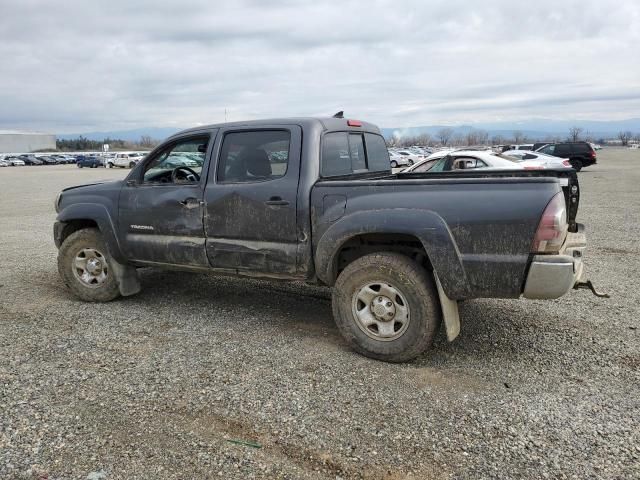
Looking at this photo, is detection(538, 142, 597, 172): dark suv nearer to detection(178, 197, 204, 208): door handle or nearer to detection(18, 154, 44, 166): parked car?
detection(178, 197, 204, 208): door handle

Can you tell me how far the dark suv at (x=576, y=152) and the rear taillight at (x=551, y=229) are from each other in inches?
A: 1187

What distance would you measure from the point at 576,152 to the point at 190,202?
Result: 3102 centimetres

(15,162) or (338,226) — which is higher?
(338,226)

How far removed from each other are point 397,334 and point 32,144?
155 metres

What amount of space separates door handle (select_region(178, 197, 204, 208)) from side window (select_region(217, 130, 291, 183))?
0.31m

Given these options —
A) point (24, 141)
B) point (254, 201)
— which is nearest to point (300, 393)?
point (254, 201)

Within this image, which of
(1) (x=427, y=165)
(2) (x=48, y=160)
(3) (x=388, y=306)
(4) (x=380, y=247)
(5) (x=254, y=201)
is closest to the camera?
(3) (x=388, y=306)

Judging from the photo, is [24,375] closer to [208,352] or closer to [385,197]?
[208,352]

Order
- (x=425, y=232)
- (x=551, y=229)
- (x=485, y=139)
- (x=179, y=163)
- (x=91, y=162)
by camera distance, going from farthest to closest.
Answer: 1. (x=485, y=139)
2. (x=91, y=162)
3. (x=179, y=163)
4. (x=425, y=232)
5. (x=551, y=229)

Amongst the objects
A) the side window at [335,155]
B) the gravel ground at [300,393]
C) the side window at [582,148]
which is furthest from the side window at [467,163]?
the side window at [582,148]

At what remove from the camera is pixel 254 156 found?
16.0ft

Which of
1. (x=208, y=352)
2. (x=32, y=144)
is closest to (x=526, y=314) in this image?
(x=208, y=352)

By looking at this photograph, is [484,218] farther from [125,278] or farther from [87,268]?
[87,268]

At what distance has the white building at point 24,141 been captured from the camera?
429 ft
